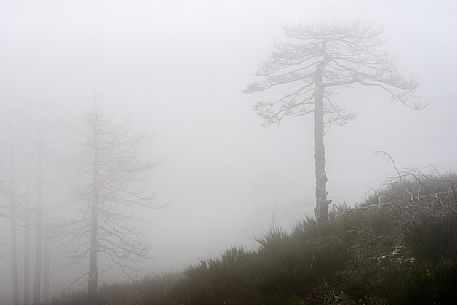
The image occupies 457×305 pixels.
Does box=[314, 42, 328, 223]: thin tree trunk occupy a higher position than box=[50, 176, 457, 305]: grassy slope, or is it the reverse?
box=[314, 42, 328, 223]: thin tree trunk

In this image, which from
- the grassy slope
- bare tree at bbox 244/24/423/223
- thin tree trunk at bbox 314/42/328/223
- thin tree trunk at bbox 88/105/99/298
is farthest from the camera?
thin tree trunk at bbox 88/105/99/298

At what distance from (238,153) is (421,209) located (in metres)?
114

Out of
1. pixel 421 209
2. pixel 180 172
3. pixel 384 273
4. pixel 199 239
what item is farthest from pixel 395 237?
pixel 180 172

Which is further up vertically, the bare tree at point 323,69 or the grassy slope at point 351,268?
the bare tree at point 323,69

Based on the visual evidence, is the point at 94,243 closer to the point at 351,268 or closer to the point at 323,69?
the point at 323,69

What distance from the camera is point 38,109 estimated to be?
28375 mm

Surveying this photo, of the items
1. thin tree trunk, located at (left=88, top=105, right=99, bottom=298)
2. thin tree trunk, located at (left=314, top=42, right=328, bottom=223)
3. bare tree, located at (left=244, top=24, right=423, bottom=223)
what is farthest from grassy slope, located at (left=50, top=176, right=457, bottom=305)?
thin tree trunk, located at (left=88, top=105, right=99, bottom=298)

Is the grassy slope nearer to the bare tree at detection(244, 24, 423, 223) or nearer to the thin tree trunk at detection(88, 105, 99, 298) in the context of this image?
the bare tree at detection(244, 24, 423, 223)

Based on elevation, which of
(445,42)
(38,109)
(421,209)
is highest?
(445,42)

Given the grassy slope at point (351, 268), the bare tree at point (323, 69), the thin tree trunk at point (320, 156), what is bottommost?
the grassy slope at point (351, 268)

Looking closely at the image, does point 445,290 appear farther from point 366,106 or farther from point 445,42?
point 445,42

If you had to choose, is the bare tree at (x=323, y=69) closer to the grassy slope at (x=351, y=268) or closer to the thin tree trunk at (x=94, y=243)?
the grassy slope at (x=351, y=268)

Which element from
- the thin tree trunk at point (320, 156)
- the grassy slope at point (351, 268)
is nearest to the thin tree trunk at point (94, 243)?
the thin tree trunk at point (320, 156)

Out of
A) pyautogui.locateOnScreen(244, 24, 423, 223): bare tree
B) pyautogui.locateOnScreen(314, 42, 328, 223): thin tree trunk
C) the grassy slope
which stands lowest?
the grassy slope
